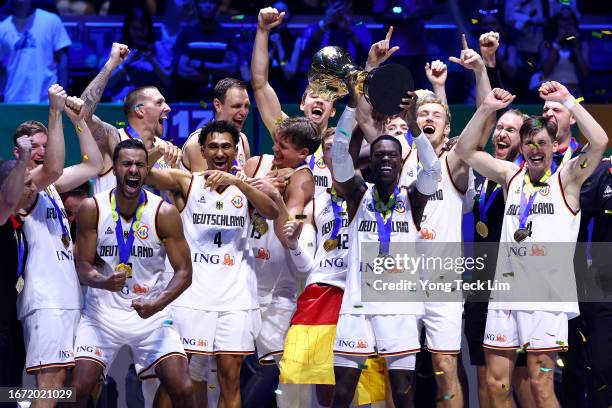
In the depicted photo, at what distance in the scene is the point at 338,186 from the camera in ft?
27.2

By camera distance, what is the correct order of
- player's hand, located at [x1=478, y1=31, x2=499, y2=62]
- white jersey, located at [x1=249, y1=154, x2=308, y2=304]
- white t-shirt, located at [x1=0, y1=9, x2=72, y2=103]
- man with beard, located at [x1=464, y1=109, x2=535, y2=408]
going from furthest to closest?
white t-shirt, located at [x1=0, y1=9, x2=72, y2=103] < player's hand, located at [x1=478, y1=31, x2=499, y2=62] < white jersey, located at [x1=249, y1=154, x2=308, y2=304] < man with beard, located at [x1=464, y1=109, x2=535, y2=408]

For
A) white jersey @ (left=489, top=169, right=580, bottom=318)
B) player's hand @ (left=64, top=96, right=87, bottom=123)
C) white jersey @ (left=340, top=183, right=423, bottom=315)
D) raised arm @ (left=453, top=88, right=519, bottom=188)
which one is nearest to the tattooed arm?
player's hand @ (left=64, top=96, right=87, bottom=123)

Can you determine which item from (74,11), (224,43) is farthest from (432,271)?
(74,11)

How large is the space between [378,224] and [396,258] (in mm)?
247

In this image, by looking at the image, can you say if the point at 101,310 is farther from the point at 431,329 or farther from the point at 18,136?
the point at 431,329

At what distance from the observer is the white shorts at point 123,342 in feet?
26.3

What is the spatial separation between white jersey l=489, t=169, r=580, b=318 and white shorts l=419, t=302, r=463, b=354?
28 centimetres

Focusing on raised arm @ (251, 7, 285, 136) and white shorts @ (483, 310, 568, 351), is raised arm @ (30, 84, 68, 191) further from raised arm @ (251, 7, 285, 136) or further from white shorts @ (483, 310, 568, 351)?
white shorts @ (483, 310, 568, 351)

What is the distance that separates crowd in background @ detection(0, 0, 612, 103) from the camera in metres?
11.4

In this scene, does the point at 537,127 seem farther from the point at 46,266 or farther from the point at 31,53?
the point at 31,53

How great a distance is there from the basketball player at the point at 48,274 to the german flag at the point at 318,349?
1.46m

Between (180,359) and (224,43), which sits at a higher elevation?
(224,43)

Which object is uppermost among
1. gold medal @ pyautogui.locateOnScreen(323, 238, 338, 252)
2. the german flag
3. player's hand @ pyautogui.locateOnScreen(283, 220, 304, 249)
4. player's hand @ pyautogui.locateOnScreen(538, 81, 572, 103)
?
player's hand @ pyautogui.locateOnScreen(538, 81, 572, 103)

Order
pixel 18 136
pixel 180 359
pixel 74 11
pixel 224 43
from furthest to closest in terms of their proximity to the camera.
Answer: pixel 74 11
pixel 224 43
pixel 18 136
pixel 180 359
